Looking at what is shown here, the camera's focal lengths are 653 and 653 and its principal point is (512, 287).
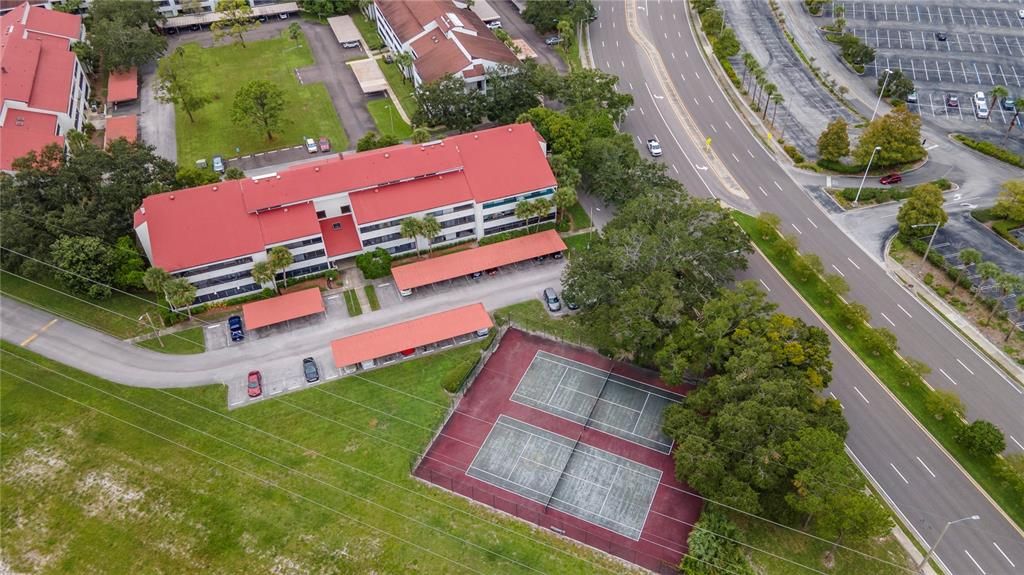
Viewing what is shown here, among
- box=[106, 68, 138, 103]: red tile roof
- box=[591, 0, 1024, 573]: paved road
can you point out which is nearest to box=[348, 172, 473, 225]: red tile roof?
box=[591, 0, 1024, 573]: paved road

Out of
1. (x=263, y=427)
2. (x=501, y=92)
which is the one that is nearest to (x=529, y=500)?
(x=263, y=427)

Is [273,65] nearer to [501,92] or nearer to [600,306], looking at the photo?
[501,92]

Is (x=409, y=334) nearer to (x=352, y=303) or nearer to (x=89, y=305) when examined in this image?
(x=352, y=303)

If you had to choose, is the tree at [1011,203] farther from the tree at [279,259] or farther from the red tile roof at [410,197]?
the tree at [279,259]

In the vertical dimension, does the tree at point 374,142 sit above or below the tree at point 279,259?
above

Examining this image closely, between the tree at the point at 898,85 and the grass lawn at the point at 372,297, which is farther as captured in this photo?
the tree at the point at 898,85

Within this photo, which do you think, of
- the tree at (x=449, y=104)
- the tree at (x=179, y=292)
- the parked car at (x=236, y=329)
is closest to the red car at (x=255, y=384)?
the parked car at (x=236, y=329)

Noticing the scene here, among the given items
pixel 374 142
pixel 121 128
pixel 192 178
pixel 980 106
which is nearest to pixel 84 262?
pixel 192 178
